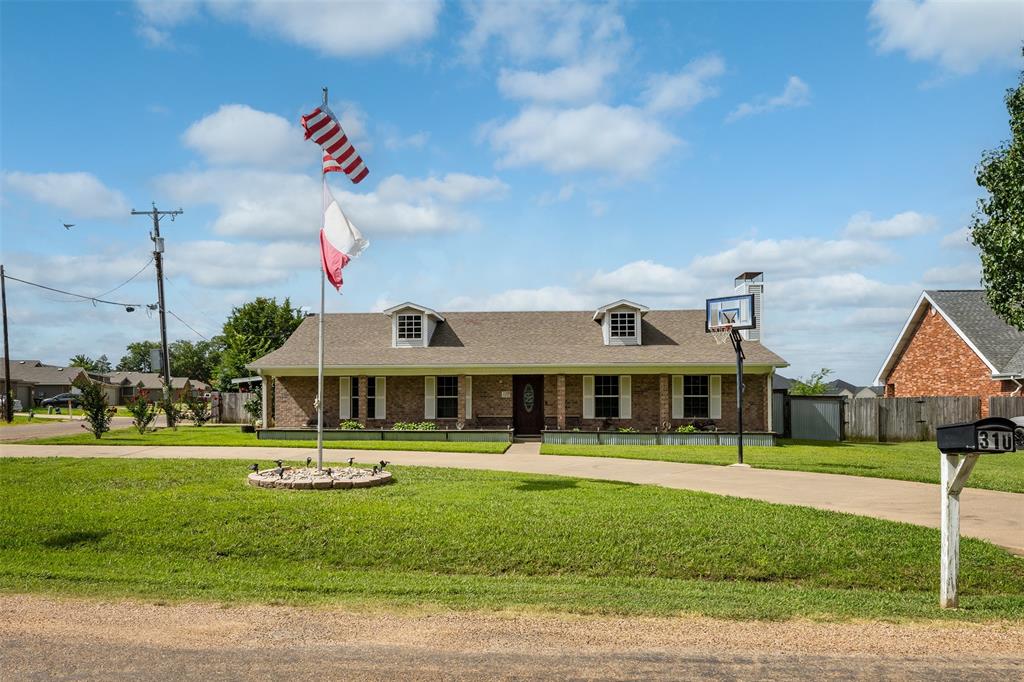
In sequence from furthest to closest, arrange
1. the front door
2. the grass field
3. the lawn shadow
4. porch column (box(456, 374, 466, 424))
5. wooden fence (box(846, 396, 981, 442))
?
the front door
wooden fence (box(846, 396, 981, 442))
porch column (box(456, 374, 466, 424))
the lawn shadow
the grass field

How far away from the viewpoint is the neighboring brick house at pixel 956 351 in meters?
28.8

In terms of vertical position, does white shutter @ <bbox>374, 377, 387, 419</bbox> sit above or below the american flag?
below

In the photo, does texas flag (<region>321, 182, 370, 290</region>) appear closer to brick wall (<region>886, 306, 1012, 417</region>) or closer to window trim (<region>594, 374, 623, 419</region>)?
window trim (<region>594, 374, 623, 419</region>)

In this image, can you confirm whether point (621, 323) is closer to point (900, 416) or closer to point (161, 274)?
point (900, 416)

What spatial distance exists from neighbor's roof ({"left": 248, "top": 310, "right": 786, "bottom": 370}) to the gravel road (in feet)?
66.8

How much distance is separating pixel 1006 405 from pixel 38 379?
83585 millimetres

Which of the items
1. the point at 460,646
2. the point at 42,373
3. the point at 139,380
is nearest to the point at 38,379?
the point at 42,373

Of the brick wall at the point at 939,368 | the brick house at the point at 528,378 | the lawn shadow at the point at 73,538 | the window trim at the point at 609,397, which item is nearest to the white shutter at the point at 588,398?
the brick house at the point at 528,378

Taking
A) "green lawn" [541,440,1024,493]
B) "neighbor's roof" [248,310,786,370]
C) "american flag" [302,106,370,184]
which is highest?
"american flag" [302,106,370,184]

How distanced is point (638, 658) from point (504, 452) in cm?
1596

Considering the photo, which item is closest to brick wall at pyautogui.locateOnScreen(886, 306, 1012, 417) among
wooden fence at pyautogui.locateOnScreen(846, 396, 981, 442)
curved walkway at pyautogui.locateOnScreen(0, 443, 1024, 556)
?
wooden fence at pyautogui.locateOnScreen(846, 396, 981, 442)

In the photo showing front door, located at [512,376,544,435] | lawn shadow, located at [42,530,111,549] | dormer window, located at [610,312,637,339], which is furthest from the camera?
dormer window, located at [610,312,637,339]

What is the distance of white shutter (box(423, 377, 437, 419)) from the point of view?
91.5ft

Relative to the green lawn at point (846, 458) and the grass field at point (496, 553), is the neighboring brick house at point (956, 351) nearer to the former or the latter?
the green lawn at point (846, 458)
